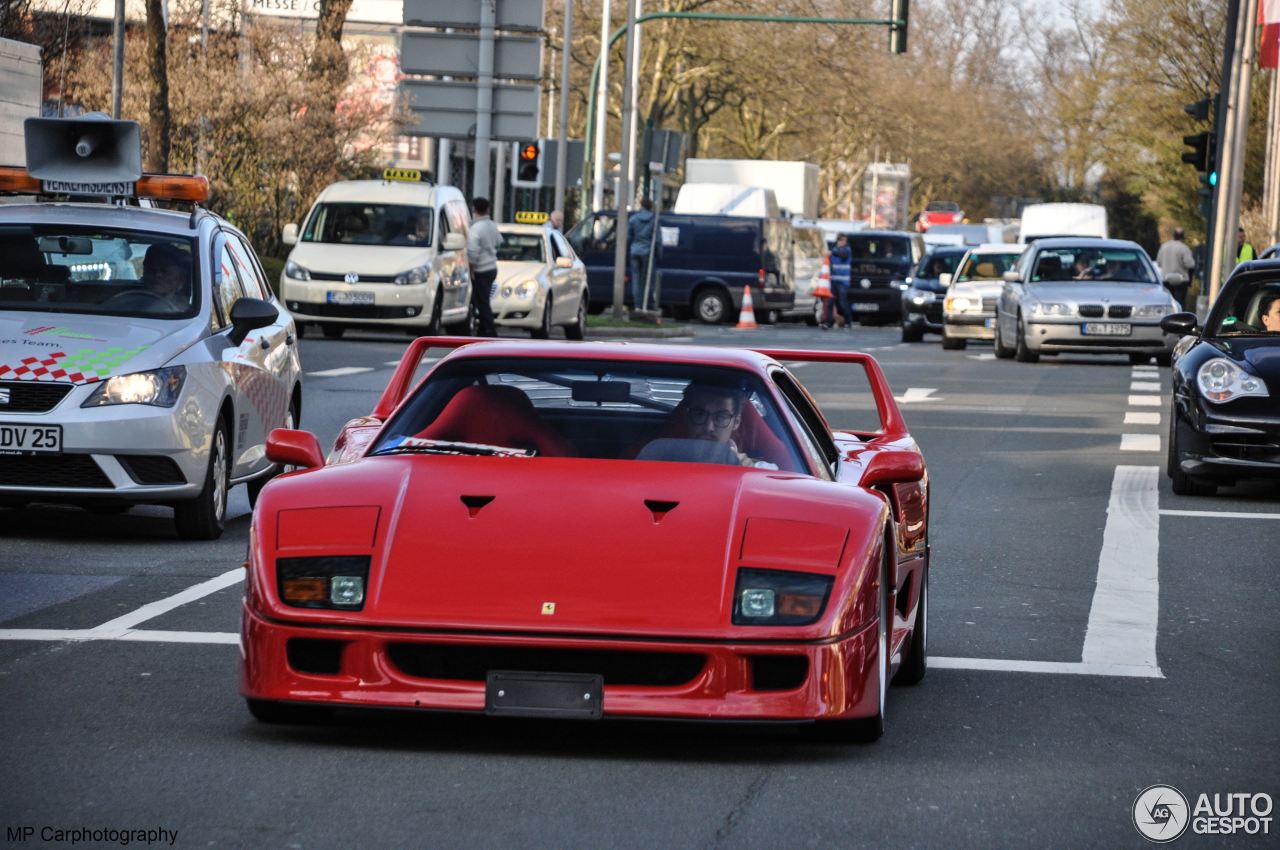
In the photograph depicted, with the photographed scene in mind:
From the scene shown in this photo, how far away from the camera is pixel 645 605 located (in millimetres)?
6133

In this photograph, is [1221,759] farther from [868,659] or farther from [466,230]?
[466,230]

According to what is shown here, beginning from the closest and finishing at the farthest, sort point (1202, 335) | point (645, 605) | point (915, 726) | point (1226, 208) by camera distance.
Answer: point (645, 605), point (915, 726), point (1202, 335), point (1226, 208)

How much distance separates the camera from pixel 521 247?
33781 millimetres

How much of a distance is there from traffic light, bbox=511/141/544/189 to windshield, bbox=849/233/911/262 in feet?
34.4

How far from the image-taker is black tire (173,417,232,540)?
11453mm

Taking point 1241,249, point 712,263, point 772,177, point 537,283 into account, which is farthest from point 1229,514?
point 772,177

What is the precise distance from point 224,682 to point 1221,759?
9.38 ft

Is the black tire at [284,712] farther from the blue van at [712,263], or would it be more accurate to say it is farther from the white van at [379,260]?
the blue van at [712,263]

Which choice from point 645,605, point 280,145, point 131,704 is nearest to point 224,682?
point 131,704

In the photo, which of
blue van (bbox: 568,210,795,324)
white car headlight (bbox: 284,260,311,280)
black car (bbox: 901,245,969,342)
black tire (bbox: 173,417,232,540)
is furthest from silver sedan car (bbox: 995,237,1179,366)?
black tire (bbox: 173,417,232,540)

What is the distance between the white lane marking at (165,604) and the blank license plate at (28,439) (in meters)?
1.11

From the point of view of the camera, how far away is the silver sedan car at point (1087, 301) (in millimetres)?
30641

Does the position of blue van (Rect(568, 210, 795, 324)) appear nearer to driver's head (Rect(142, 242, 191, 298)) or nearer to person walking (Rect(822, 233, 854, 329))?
person walking (Rect(822, 233, 854, 329))

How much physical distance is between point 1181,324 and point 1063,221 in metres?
41.0
